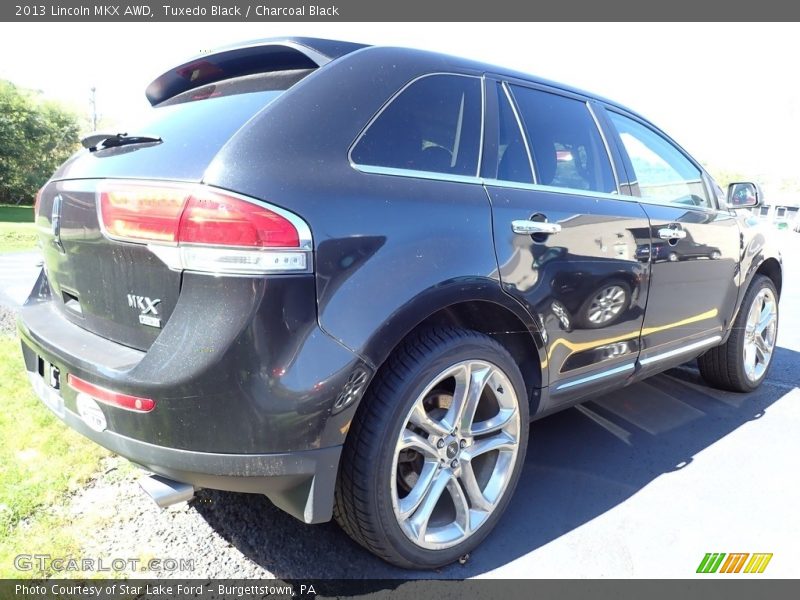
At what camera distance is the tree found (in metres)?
25.9

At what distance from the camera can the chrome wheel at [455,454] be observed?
207 cm

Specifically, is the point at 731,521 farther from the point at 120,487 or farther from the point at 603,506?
the point at 120,487

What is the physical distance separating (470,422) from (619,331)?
1048 millimetres

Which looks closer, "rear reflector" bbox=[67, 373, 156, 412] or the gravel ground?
"rear reflector" bbox=[67, 373, 156, 412]

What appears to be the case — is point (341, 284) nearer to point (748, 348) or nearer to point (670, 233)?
point (670, 233)

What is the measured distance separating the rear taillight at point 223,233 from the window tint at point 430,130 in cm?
39

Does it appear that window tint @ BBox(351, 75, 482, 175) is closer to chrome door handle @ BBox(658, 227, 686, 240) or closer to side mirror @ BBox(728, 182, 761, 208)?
chrome door handle @ BBox(658, 227, 686, 240)

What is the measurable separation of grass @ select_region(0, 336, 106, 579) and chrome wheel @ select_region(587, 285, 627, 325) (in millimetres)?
2320

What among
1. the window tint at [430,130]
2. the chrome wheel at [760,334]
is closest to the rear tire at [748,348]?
the chrome wheel at [760,334]

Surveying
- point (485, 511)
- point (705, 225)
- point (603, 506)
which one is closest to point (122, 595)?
point (485, 511)

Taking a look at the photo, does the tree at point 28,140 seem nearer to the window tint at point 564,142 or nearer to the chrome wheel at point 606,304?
the window tint at point 564,142

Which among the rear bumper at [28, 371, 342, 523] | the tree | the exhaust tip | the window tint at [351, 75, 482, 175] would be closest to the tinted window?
the window tint at [351, 75, 482, 175]

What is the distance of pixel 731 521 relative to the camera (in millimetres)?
2566

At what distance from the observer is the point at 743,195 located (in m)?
3.94
